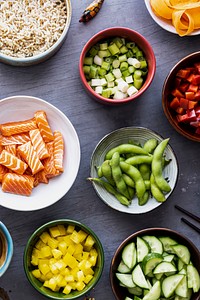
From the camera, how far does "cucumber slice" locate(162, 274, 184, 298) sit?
2.36 m

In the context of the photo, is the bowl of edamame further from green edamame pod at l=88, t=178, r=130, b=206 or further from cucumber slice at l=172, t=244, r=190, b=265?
cucumber slice at l=172, t=244, r=190, b=265

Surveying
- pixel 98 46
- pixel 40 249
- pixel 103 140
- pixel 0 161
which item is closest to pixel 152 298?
pixel 40 249

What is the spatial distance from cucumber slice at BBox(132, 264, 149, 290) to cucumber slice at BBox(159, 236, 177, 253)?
0.51 ft

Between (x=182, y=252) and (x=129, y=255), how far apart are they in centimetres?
23

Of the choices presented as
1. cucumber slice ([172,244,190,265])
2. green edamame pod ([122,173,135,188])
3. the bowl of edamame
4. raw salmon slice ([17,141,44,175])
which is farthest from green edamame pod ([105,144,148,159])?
cucumber slice ([172,244,190,265])

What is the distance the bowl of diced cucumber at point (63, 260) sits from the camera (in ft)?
7.83

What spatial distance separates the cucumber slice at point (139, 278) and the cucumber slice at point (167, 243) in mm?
156

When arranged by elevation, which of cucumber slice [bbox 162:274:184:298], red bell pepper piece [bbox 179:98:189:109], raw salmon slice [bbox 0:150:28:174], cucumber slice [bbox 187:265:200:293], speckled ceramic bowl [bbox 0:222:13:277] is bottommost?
cucumber slice [bbox 187:265:200:293]

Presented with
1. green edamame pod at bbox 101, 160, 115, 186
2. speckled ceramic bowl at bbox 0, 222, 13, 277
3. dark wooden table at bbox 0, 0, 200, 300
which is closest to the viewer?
speckled ceramic bowl at bbox 0, 222, 13, 277

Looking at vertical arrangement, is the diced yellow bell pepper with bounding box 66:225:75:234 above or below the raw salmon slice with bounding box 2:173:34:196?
below

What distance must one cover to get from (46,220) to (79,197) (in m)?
0.18

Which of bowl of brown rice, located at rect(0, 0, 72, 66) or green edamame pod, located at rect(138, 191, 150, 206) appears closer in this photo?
bowl of brown rice, located at rect(0, 0, 72, 66)

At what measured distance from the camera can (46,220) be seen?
8.22 ft

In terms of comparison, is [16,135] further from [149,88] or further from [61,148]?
[149,88]
